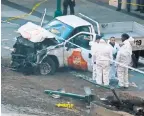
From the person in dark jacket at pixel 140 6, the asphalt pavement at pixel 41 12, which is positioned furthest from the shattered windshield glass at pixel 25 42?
the person in dark jacket at pixel 140 6

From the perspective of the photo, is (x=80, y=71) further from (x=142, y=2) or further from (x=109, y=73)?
(x=142, y=2)

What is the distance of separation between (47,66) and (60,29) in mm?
1460

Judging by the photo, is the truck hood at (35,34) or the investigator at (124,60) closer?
the investigator at (124,60)

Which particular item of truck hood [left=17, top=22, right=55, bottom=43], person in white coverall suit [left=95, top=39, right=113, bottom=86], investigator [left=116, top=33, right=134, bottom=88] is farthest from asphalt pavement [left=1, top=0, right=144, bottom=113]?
investigator [left=116, top=33, right=134, bottom=88]

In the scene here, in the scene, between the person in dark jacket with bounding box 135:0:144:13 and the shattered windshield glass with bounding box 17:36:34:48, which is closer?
the shattered windshield glass with bounding box 17:36:34:48

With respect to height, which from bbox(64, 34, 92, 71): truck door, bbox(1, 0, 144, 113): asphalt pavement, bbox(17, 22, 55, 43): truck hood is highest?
bbox(1, 0, 144, 113): asphalt pavement

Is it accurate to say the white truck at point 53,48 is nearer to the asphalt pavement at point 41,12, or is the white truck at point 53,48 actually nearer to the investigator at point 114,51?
the investigator at point 114,51

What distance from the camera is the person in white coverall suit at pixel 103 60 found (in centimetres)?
1773

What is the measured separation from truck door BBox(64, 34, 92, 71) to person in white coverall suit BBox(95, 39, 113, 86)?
92cm

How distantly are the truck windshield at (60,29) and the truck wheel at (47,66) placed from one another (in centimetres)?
95

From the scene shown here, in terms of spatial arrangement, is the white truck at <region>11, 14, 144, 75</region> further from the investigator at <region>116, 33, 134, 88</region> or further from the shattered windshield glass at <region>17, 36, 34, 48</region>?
the investigator at <region>116, 33, 134, 88</region>

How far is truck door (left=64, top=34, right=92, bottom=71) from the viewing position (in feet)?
62.0

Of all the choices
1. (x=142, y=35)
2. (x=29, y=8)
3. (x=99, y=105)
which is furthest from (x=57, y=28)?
(x=29, y=8)

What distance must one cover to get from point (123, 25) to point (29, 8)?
31.3 feet
